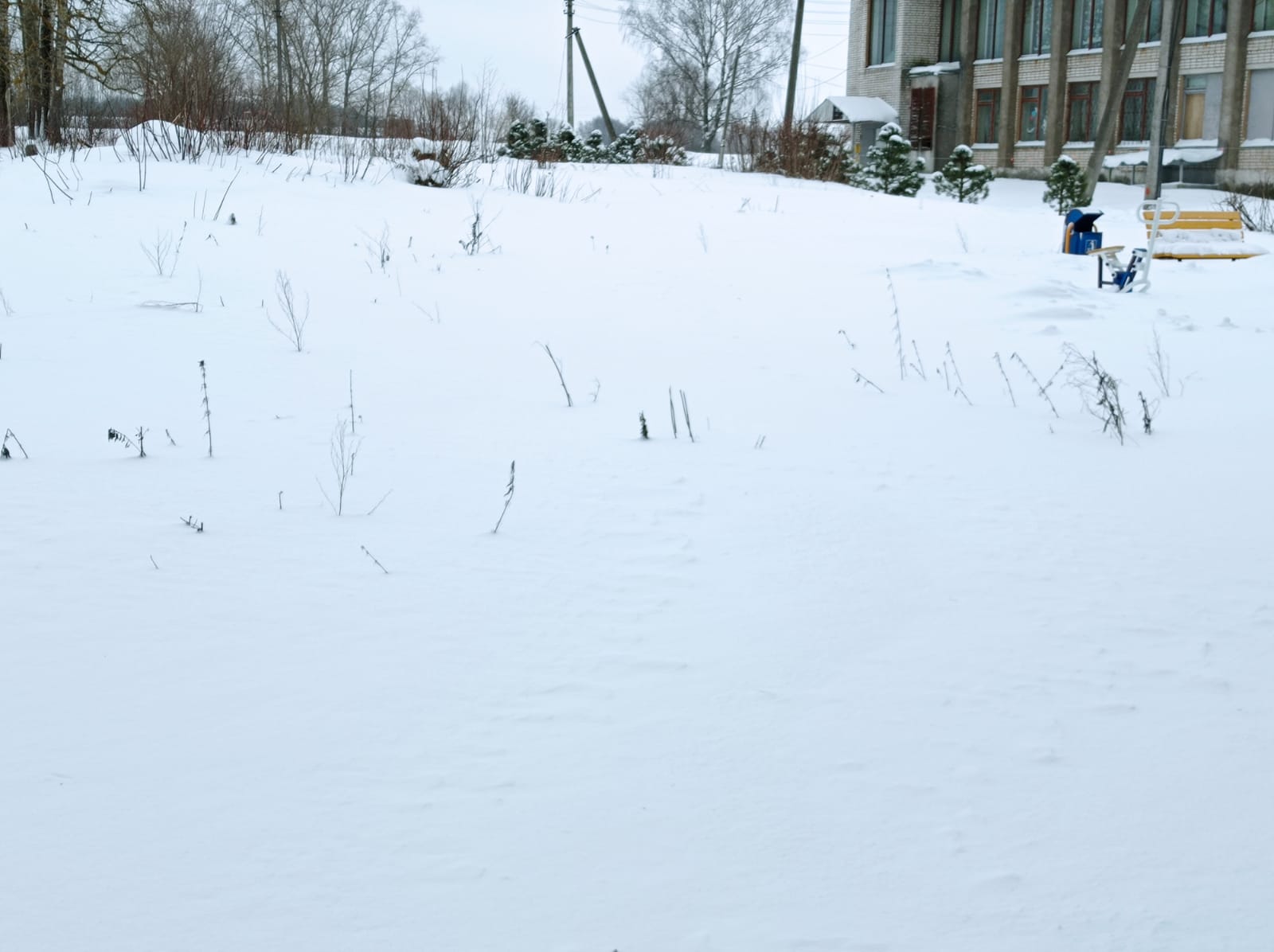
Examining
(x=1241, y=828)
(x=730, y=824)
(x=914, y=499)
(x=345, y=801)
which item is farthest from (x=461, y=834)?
(x=914, y=499)

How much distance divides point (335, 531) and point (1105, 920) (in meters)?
2.09

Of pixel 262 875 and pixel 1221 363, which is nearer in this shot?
pixel 262 875

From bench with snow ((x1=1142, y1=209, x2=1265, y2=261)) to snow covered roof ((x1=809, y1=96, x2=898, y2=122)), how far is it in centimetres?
2483

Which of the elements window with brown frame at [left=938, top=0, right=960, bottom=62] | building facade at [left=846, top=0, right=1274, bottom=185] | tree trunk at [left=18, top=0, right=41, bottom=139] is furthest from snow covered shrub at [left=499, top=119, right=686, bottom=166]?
window with brown frame at [left=938, top=0, right=960, bottom=62]

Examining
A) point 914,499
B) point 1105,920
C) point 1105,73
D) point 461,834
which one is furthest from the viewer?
point 1105,73

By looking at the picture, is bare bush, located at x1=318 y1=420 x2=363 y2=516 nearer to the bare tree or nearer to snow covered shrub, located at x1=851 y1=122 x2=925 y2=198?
snow covered shrub, located at x1=851 y1=122 x2=925 y2=198

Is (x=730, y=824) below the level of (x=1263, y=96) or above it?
below

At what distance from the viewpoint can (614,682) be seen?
7.57 feet

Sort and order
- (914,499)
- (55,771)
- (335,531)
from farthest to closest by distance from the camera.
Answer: (914,499) < (335,531) < (55,771)

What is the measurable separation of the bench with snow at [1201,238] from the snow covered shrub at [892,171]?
892cm

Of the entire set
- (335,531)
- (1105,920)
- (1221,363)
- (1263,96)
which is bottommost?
(1105,920)

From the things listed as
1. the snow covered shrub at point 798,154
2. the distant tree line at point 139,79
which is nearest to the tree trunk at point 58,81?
the distant tree line at point 139,79

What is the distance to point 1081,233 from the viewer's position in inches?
369

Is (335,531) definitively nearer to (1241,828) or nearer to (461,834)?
(461,834)
